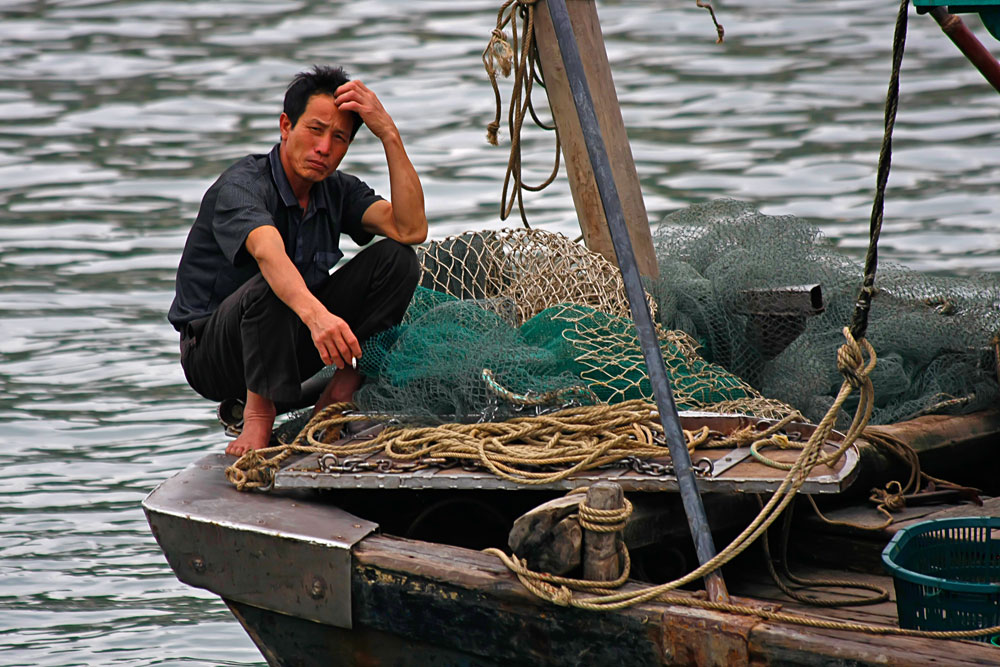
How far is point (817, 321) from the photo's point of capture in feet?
15.5

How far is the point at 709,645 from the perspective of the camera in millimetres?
2895

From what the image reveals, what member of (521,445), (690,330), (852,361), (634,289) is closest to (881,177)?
(852,361)

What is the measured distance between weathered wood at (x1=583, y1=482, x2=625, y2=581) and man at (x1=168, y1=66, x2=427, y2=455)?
967 millimetres

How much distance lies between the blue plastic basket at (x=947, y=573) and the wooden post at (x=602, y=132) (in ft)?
6.06

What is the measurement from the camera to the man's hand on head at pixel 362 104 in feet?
12.9

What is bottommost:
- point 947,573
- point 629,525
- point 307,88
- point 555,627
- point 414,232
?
point 947,573

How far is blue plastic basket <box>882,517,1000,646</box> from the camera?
281cm

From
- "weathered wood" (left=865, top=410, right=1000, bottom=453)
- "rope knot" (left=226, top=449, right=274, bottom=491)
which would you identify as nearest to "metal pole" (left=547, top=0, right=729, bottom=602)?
"weathered wood" (left=865, top=410, right=1000, bottom=453)

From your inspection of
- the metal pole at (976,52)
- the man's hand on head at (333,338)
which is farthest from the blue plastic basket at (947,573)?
the man's hand on head at (333,338)

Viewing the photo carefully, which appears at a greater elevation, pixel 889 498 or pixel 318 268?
pixel 318 268

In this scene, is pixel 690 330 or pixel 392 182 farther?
pixel 690 330

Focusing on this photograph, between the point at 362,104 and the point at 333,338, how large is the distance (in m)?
0.77

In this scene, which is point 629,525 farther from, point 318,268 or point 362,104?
point 362,104

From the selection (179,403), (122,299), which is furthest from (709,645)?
(122,299)
